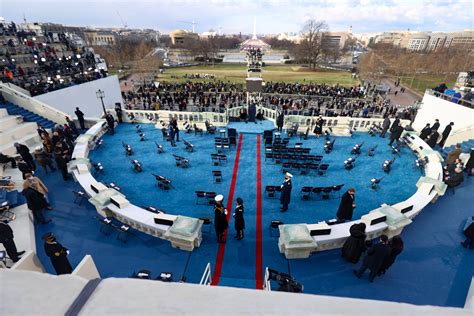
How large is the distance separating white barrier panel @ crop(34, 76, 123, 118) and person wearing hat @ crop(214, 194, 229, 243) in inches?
738

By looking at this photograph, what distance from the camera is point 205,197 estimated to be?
392 inches

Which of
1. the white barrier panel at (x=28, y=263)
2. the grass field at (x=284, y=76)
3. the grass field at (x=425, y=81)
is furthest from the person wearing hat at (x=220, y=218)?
the grass field at (x=425, y=81)

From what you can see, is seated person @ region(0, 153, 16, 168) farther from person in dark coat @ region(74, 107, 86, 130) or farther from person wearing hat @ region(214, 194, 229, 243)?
person wearing hat @ region(214, 194, 229, 243)

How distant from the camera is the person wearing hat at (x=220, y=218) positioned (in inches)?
271

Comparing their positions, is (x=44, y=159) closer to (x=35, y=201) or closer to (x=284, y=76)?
(x=35, y=201)

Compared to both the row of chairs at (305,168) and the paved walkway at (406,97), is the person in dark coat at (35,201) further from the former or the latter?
the paved walkway at (406,97)

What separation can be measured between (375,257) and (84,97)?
27.4m

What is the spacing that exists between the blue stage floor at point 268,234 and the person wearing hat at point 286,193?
0.34 meters

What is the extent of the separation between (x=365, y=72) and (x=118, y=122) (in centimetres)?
5164

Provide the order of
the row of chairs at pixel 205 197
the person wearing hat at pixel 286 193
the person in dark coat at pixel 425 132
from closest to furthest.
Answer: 1. the person wearing hat at pixel 286 193
2. the row of chairs at pixel 205 197
3. the person in dark coat at pixel 425 132

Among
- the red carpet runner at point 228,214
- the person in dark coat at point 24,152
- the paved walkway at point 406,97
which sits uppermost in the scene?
the person in dark coat at point 24,152

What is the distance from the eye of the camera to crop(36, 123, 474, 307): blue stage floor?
6.50 metres

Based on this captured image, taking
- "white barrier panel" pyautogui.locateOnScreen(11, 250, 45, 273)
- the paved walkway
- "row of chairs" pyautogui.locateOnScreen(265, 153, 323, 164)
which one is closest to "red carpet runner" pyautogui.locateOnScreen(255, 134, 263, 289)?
"row of chairs" pyautogui.locateOnScreen(265, 153, 323, 164)

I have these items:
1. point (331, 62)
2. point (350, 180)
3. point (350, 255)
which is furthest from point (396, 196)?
point (331, 62)
